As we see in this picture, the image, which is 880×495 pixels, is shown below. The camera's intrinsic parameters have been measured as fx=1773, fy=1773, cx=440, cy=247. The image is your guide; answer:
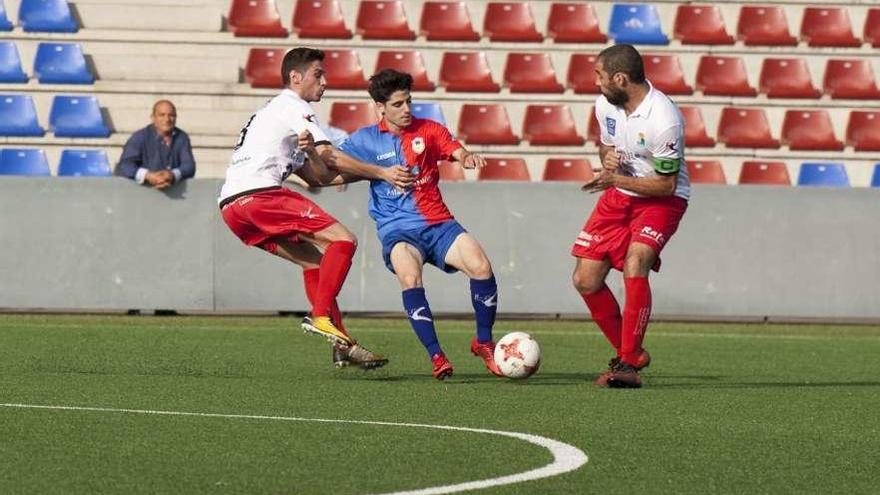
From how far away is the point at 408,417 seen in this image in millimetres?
8141

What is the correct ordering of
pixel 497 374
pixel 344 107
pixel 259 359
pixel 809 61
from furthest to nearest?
1. pixel 809 61
2. pixel 344 107
3. pixel 259 359
4. pixel 497 374

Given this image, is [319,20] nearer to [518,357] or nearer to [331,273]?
[331,273]

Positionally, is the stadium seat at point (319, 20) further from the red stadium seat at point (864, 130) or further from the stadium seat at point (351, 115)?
the red stadium seat at point (864, 130)

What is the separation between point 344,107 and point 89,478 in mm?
14555

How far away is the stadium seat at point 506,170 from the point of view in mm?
20062

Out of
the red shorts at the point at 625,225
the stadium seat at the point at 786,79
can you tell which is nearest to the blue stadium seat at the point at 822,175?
the stadium seat at the point at 786,79

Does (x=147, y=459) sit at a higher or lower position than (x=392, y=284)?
higher

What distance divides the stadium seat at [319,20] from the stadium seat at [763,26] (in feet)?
16.2

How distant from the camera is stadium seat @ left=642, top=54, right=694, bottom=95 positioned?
836 inches

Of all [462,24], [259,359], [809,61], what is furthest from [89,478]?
[809,61]

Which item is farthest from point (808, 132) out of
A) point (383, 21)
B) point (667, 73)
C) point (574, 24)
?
point (383, 21)

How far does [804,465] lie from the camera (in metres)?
6.75

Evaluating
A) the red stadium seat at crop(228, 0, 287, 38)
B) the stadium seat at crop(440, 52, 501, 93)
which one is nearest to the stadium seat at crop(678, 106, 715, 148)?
the stadium seat at crop(440, 52, 501, 93)

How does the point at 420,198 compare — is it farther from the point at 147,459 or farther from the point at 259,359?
the point at 147,459
